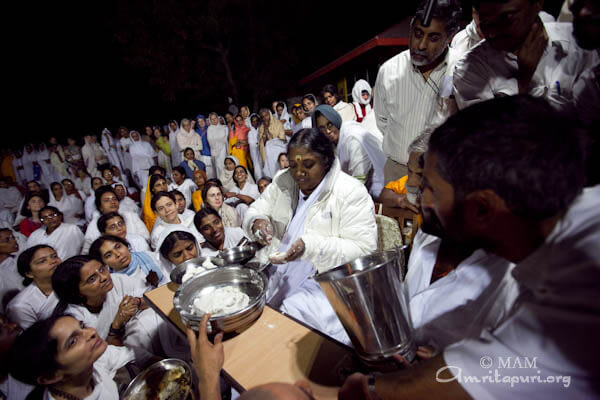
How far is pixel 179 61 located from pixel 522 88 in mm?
16041

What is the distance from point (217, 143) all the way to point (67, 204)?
4.47 metres

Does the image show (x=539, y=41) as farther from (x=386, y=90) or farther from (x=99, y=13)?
(x=99, y=13)

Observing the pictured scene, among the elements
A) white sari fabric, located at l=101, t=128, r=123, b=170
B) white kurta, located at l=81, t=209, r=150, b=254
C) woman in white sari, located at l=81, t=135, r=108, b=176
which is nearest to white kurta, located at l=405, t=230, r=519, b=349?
white kurta, located at l=81, t=209, r=150, b=254

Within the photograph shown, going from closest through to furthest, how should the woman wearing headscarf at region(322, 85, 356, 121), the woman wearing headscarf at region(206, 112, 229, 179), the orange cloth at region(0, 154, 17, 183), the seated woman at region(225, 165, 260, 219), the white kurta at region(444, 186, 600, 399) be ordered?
1. the white kurta at region(444, 186, 600, 399)
2. the woman wearing headscarf at region(322, 85, 356, 121)
3. the seated woman at region(225, 165, 260, 219)
4. the woman wearing headscarf at region(206, 112, 229, 179)
5. the orange cloth at region(0, 154, 17, 183)

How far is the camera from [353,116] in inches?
228

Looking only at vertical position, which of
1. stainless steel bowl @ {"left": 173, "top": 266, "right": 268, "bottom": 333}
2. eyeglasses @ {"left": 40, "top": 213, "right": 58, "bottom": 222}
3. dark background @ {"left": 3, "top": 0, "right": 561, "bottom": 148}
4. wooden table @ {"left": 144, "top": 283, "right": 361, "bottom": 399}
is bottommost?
wooden table @ {"left": 144, "top": 283, "right": 361, "bottom": 399}

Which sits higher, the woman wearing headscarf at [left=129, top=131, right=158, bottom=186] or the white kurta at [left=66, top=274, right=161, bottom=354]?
the woman wearing headscarf at [left=129, top=131, right=158, bottom=186]

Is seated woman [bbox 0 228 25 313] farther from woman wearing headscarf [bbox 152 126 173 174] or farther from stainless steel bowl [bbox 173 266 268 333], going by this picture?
woman wearing headscarf [bbox 152 126 173 174]

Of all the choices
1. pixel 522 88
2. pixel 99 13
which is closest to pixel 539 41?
pixel 522 88

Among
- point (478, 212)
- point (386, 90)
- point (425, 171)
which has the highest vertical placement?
point (386, 90)

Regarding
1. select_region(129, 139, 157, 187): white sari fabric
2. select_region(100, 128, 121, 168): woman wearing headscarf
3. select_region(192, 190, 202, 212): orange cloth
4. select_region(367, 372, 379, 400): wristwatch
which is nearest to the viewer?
select_region(367, 372, 379, 400): wristwatch

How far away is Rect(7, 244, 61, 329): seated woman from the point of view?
302cm

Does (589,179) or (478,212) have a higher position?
(478,212)

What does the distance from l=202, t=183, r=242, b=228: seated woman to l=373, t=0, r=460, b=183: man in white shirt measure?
2.80m
